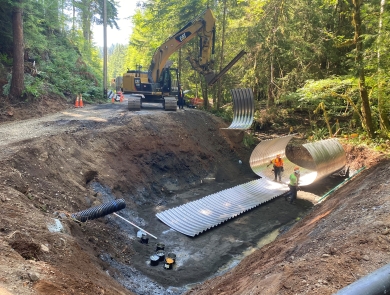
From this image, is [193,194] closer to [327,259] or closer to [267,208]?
[267,208]

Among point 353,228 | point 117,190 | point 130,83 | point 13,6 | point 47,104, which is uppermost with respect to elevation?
point 13,6

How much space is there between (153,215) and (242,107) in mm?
9859

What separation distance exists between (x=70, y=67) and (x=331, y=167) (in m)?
18.2

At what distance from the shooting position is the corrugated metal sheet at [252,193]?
10.3 m

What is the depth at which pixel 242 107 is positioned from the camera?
18.4 m

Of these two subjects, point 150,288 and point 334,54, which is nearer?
point 150,288

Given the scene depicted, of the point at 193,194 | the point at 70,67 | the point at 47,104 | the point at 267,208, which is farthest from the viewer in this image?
the point at 70,67

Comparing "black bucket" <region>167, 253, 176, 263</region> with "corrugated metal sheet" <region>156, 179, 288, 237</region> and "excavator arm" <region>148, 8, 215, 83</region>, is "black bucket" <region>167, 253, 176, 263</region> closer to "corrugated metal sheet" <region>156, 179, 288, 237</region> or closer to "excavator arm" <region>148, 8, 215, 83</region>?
"corrugated metal sheet" <region>156, 179, 288, 237</region>

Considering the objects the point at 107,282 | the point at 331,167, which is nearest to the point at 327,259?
the point at 107,282

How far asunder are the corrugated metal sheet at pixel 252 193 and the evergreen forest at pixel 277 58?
281 cm

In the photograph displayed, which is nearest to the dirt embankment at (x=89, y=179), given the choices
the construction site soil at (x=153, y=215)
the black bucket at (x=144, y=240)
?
the construction site soil at (x=153, y=215)

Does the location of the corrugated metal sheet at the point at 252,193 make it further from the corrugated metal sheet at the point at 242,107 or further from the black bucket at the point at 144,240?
the corrugated metal sheet at the point at 242,107

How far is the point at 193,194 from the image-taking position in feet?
43.3

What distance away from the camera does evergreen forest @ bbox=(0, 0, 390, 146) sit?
13531 mm
